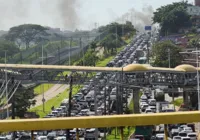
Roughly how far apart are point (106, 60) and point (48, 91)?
43.8 feet

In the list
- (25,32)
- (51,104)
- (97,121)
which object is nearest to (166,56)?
(51,104)

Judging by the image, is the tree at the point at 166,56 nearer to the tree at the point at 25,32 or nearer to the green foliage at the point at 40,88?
the green foliage at the point at 40,88

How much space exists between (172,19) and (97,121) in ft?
182

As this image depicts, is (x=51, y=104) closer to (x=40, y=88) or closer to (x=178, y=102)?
(x=40, y=88)

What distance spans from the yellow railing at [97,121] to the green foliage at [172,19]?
5501 centimetres

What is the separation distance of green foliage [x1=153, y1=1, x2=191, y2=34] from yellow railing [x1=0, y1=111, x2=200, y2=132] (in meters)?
55.0

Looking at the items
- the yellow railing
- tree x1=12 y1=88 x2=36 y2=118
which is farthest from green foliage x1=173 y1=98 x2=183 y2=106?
the yellow railing

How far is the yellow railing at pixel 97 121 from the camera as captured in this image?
3.74 m

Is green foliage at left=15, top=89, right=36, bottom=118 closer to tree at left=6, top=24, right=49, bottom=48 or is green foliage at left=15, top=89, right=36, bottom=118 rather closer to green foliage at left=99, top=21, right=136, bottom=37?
green foliage at left=99, top=21, right=136, bottom=37

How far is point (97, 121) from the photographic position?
3775 mm

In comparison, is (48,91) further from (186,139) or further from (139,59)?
(186,139)

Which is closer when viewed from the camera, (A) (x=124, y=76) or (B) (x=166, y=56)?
(A) (x=124, y=76)

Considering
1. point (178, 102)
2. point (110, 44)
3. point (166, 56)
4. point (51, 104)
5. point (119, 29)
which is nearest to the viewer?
point (178, 102)

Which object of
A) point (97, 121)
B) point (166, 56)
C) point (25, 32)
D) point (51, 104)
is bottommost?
point (51, 104)
